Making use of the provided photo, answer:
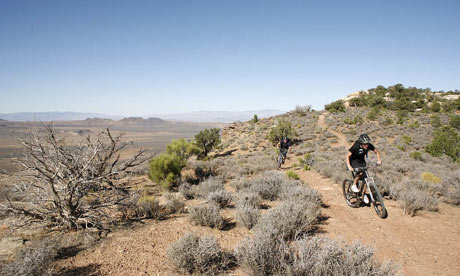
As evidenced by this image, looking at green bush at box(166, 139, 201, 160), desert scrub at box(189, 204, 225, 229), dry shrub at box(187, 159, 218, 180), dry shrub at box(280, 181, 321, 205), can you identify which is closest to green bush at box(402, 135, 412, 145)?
dry shrub at box(187, 159, 218, 180)

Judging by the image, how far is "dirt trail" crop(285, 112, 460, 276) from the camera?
399 cm

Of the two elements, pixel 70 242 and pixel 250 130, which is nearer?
pixel 70 242

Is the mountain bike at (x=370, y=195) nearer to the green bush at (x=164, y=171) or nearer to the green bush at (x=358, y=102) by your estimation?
the green bush at (x=164, y=171)

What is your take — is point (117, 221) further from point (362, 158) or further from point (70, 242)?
point (362, 158)

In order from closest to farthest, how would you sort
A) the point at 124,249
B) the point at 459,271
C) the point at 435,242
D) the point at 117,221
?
the point at 459,271
the point at 124,249
the point at 435,242
the point at 117,221

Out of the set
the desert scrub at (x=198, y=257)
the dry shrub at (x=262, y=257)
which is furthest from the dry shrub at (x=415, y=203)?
the desert scrub at (x=198, y=257)

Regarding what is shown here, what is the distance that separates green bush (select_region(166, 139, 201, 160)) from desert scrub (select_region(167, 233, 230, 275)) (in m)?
11.9

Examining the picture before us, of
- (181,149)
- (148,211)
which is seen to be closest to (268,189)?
(148,211)

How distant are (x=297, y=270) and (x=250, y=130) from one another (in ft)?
109

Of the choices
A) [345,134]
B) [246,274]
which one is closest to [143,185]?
[246,274]

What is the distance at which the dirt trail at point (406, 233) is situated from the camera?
13.1ft

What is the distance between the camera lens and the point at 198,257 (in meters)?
3.47

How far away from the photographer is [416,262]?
397cm

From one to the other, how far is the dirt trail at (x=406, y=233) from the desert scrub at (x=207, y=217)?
8.18ft
